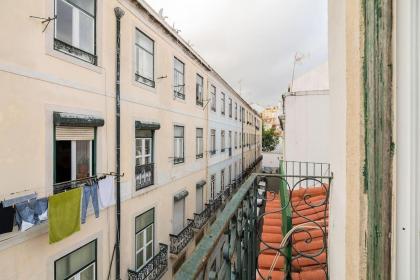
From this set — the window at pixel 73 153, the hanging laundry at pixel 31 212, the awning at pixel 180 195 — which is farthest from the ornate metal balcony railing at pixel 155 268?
the hanging laundry at pixel 31 212

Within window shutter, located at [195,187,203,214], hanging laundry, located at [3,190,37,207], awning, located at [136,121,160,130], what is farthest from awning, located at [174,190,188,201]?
hanging laundry, located at [3,190,37,207]

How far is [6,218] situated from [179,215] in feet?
26.5

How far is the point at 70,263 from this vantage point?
19.8 feet

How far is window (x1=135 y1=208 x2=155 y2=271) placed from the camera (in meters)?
8.65

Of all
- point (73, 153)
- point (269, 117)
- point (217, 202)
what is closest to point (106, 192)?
point (73, 153)

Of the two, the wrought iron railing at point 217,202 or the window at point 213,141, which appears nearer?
the wrought iron railing at point 217,202

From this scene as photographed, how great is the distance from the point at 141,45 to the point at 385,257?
31.3 ft

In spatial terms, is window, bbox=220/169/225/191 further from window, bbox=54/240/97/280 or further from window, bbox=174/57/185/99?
window, bbox=54/240/97/280

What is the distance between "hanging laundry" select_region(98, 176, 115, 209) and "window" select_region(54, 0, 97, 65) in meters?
3.30

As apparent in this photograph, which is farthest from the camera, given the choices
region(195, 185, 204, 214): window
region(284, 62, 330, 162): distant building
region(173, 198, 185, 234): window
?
region(195, 185, 204, 214): window

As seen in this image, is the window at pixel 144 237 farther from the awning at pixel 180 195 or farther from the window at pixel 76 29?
the window at pixel 76 29

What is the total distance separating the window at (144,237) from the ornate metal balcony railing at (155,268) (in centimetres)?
24

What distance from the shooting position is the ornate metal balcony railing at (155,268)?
26.2 feet

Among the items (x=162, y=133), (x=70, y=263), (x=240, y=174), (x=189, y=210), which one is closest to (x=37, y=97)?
(x=70, y=263)
